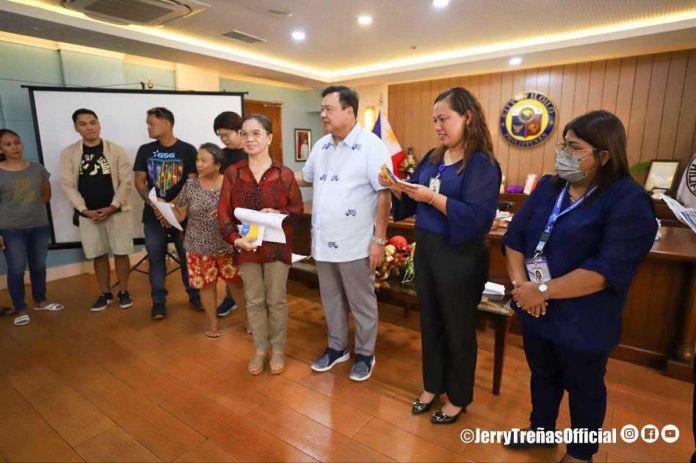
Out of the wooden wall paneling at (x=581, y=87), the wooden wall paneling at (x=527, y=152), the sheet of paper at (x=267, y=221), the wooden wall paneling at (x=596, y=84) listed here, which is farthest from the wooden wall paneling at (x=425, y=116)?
the sheet of paper at (x=267, y=221)

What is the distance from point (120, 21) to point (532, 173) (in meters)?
4.98

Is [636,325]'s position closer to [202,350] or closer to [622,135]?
[622,135]

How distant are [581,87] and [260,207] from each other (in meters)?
4.66

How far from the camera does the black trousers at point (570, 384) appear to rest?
1.33m

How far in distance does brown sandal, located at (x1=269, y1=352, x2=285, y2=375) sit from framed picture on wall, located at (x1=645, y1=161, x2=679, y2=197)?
4.36m

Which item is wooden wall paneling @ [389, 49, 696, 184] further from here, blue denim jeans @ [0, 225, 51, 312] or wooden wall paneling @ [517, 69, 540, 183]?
blue denim jeans @ [0, 225, 51, 312]

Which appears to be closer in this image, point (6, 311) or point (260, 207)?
point (260, 207)

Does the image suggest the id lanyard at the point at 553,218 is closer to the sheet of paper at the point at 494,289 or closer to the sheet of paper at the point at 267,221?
the sheet of paper at the point at 494,289

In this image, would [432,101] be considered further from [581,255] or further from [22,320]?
[22,320]

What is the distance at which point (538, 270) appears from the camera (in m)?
1.36

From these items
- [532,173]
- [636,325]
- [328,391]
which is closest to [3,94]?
[328,391]

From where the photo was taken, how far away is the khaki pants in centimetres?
216

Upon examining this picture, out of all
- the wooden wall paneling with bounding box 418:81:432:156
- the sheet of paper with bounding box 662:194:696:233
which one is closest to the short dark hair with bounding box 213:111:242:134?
the sheet of paper with bounding box 662:194:696:233

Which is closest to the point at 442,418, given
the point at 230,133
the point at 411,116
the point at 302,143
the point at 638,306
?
the point at 638,306
